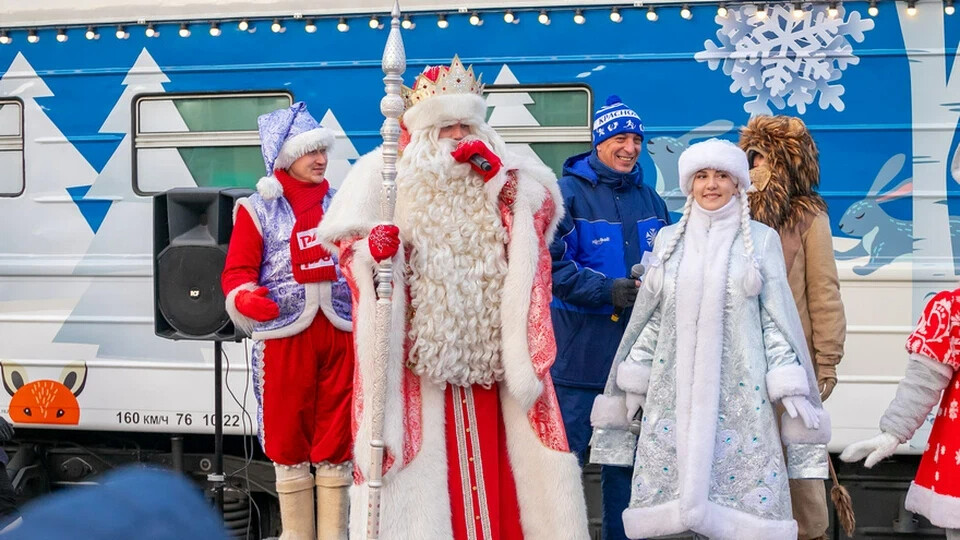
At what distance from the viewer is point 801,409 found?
4.18 meters

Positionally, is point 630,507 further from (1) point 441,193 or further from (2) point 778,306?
(1) point 441,193

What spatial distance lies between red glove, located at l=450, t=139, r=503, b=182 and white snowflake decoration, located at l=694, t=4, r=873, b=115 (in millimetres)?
2231

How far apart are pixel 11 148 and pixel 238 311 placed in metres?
2.48

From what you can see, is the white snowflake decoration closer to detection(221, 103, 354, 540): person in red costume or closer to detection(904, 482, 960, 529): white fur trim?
detection(221, 103, 354, 540): person in red costume

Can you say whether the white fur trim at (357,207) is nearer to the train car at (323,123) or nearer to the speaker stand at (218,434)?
the speaker stand at (218,434)

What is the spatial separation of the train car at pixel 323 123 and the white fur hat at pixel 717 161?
1.77 metres

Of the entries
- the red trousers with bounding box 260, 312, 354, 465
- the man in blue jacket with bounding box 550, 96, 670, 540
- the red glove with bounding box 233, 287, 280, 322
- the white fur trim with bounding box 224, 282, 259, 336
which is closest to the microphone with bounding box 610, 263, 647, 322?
the man in blue jacket with bounding box 550, 96, 670, 540

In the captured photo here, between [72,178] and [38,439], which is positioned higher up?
[72,178]

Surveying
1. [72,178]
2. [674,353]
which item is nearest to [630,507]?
[674,353]

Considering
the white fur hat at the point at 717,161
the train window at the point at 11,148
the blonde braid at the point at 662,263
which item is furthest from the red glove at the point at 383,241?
the train window at the point at 11,148

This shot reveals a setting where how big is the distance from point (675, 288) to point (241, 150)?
10.1 feet

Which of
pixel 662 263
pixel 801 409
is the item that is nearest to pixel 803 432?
pixel 801 409

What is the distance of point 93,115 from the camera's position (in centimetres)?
695

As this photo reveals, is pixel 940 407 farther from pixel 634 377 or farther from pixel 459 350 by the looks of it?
pixel 459 350
